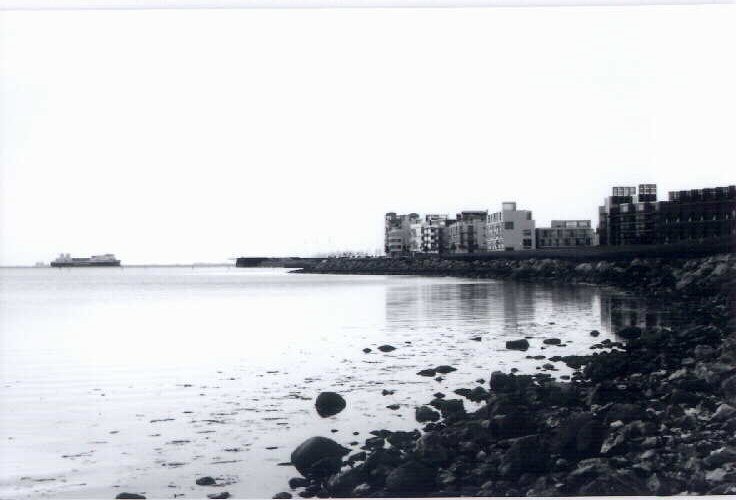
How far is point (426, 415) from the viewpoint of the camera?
7.80 meters

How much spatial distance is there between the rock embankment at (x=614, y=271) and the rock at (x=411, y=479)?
932 centimetres

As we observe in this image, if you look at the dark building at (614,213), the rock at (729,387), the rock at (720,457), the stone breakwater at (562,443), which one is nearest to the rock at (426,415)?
the stone breakwater at (562,443)

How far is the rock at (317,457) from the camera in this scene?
6438 mm

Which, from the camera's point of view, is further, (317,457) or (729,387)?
(729,387)

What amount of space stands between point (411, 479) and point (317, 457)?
3.49 feet

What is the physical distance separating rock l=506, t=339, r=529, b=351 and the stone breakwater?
3.55 meters

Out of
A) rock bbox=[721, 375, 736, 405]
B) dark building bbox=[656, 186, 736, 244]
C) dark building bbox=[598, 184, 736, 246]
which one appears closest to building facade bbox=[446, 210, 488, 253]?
dark building bbox=[598, 184, 736, 246]

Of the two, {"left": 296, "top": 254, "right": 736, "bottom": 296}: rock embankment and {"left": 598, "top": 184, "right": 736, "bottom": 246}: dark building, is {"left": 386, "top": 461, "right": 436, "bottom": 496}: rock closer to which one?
{"left": 598, "top": 184, "right": 736, "bottom": 246}: dark building

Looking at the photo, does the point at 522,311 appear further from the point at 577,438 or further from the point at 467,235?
the point at 467,235

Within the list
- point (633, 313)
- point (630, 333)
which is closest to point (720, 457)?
point (630, 333)

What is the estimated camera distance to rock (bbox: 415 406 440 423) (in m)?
7.73

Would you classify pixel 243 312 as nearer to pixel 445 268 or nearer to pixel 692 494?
pixel 692 494

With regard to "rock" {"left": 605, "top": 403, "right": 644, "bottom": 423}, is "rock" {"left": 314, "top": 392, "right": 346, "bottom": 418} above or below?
below

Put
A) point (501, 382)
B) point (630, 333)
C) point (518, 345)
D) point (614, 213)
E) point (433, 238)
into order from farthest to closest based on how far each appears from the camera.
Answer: point (433, 238) < point (614, 213) < point (630, 333) < point (518, 345) < point (501, 382)
